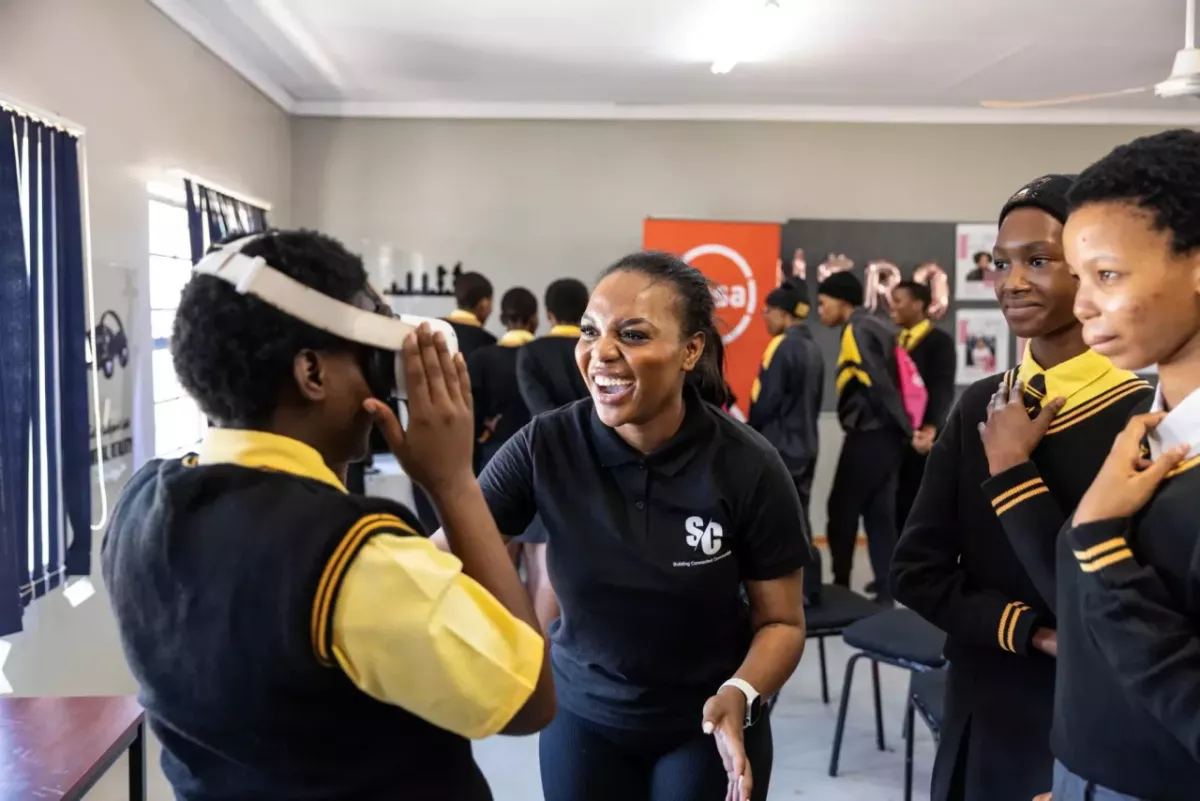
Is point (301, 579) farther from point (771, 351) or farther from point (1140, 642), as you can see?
point (771, 351)

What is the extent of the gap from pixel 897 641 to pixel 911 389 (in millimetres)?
2305

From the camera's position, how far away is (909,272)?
5.69 m

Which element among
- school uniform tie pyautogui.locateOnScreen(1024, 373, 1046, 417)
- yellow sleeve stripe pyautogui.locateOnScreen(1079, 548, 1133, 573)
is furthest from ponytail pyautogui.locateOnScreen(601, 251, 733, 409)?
yellow sleeve stripe pyautogui.locateOnScreen(1079, 548, 1133, 573)

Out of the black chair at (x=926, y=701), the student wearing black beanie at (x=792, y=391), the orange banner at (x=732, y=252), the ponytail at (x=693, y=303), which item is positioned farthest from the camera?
the orange banner at (x=732, y=252)

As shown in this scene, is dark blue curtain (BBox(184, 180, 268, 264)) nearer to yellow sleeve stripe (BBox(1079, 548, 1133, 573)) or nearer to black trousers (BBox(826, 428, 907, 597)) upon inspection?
black trousers (BBox(826, 428, 907, 597))

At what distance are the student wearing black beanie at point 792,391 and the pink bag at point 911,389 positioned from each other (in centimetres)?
40

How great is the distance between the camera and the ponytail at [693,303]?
1.44 meters

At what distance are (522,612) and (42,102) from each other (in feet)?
8.67

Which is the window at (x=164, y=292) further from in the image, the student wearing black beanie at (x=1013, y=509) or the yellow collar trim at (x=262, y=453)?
the student wearing black beanie at (x=1013, y=509)

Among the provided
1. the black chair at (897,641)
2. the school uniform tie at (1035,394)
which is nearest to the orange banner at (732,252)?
the black chair at (897,641)

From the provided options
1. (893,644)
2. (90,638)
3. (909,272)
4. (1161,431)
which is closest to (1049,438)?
(1161,431)

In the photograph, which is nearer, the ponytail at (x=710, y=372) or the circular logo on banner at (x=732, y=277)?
the ponytail at (x=710, y=372)

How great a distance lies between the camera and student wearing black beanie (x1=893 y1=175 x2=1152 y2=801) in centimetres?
117

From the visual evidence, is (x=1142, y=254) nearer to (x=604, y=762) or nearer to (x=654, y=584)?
(x=654, y=584)
